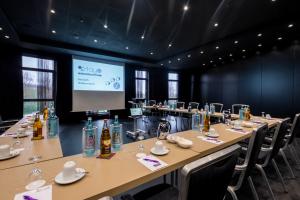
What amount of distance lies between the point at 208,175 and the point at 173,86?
1000 cm

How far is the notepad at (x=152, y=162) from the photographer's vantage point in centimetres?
99

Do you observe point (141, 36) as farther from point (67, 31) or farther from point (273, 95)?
point (273, 95)

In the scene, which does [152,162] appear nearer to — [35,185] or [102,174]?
[102,174]

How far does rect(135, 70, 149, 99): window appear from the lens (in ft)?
29.0

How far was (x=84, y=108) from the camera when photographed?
22.8 feet

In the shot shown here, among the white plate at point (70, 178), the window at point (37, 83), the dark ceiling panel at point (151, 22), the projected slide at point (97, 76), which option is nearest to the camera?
the white plate at point (70, 178)

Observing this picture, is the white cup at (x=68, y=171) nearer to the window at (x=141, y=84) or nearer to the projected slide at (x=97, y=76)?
the projected slide at (x=97, y=76)

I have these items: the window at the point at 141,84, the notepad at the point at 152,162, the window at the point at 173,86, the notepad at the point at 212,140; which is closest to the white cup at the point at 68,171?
the notepad at the point at 152,162

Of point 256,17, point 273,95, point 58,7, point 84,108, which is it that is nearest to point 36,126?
point 58,7

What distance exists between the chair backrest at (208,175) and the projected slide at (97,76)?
6976mm

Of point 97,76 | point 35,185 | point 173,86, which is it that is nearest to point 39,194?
point 35,185

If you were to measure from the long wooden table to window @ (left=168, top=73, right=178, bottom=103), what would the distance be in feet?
29.7

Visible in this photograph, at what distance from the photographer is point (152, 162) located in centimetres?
106

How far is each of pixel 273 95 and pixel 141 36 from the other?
18.1ft
